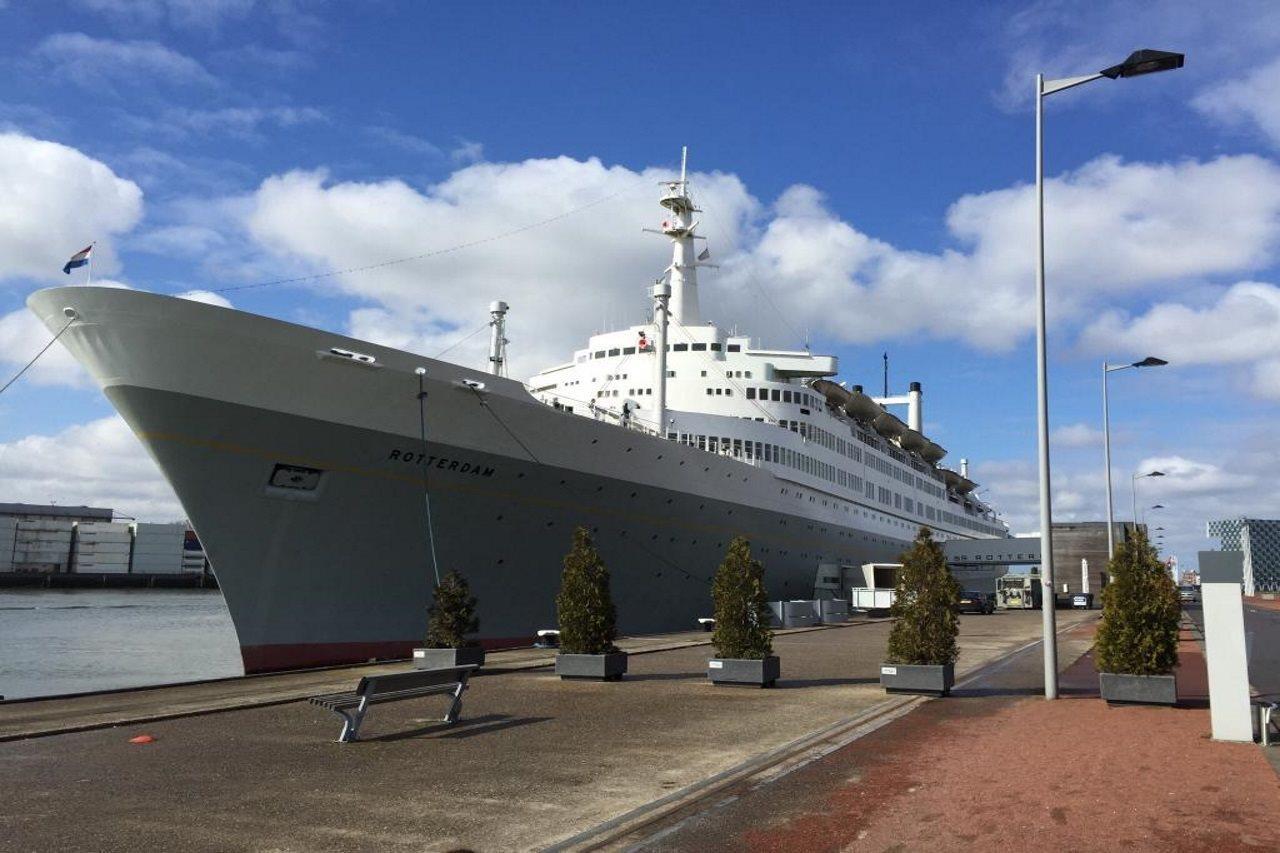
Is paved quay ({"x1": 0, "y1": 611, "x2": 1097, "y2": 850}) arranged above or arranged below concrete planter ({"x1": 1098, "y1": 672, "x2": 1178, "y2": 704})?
below

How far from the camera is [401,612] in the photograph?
1803cm

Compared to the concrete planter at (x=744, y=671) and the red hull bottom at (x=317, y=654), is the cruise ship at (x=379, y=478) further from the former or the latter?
the concrete planter at (x=744, y=671)

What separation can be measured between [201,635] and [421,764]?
121 feet

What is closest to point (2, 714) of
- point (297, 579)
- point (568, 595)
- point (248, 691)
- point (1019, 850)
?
point (248, 691)

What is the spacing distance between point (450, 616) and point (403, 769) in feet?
22.5

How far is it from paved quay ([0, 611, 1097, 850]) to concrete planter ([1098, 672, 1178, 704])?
258 cm

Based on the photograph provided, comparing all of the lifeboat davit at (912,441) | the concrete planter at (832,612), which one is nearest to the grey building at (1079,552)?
the lifeboat davit at (912,441)

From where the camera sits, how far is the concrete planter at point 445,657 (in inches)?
556

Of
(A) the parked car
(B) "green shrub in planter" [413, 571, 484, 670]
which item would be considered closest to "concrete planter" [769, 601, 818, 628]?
(A) the parked car

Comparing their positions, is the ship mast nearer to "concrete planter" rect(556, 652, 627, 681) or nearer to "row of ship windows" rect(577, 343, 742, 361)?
"row of ship windows" rect(577, 343, 742, 361)

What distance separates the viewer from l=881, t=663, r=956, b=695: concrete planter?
12242mm

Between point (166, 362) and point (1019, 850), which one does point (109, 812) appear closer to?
point (1019, 850)

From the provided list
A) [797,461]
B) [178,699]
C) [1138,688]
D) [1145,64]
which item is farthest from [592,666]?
[797,461]

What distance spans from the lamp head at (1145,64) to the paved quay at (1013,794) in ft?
27.2
